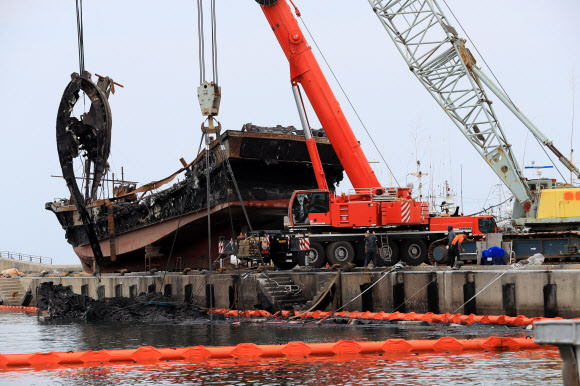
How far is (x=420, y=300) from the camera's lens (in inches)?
888

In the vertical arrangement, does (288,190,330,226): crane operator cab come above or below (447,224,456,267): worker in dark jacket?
above

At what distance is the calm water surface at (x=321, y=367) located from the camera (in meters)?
13.6

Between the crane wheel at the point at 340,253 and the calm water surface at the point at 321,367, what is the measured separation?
5013mm

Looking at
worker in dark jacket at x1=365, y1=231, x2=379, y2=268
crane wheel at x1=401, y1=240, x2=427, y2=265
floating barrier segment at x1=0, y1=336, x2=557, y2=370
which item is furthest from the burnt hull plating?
floating barrier segment at x1=0, y1=336, x2=557, y2=370

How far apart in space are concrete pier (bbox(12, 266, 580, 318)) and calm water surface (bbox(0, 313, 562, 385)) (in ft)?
3.77

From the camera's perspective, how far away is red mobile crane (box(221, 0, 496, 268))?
26.6 meters

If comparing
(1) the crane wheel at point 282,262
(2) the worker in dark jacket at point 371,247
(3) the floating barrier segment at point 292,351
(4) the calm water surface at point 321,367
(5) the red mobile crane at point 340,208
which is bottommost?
(4) the calm water surface at point 321,367

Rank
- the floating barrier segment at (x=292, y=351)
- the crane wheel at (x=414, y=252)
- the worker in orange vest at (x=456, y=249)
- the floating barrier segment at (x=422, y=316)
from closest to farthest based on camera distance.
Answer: the floating barrier segment at (x=292, y=351), the floating barrier segment at (x=422, y=316), the worker in orange vest at (x=456, y=249), the crane wheel at (x=414, y=252)

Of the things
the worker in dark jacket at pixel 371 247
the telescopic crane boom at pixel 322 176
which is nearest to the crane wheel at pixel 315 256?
the telescopic crane boom at pixel 322 176

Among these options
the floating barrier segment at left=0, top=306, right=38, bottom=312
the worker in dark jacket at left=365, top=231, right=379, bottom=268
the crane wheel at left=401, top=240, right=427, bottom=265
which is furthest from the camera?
the floating barrier segment at left=0, top=306, right=38, bottom=312

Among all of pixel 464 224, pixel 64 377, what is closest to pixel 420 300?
pixel 464 224

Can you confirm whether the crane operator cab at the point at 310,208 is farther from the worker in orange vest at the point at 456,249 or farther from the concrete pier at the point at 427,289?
the worker in orange vest at the point at 456,249

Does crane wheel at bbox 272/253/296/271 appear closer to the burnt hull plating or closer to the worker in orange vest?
the burnt hull plating

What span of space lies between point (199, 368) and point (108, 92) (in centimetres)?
2896
